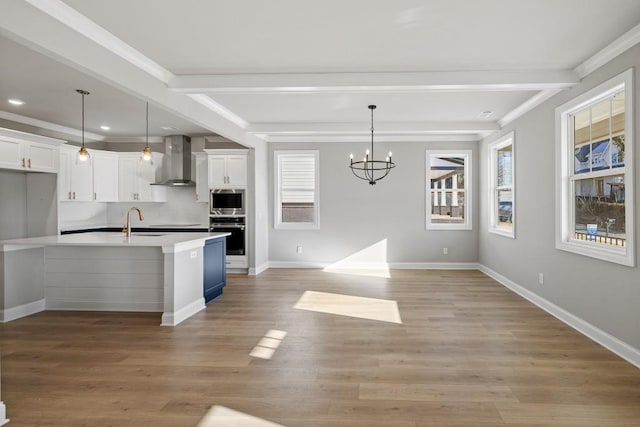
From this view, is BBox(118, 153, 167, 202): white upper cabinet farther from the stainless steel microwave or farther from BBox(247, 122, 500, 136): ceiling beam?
BBox(247, 122, 500, 136): ceiling beam

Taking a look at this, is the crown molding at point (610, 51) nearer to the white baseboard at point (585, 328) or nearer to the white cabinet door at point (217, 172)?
the white baseboard at point (585, 328)

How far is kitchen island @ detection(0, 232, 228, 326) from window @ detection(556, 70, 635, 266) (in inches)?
168

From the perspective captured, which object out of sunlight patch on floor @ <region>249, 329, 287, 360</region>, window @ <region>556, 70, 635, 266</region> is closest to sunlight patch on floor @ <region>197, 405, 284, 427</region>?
sunlight patch on floor @ <region>249, 329, 287, 360</region>

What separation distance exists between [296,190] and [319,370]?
17.1 feet

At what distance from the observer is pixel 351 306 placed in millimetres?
4926

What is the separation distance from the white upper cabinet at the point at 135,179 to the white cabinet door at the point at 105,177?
0.09 metres

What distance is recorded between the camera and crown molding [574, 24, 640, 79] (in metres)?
3.11

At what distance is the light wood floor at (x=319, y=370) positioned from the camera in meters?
2.37

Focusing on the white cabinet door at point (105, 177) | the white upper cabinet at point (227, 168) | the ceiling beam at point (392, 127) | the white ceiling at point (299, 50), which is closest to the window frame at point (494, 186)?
the ceiling beam at point (392, 127)

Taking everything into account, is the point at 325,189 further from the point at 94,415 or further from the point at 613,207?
the point at 94,415

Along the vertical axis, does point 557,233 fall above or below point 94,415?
above

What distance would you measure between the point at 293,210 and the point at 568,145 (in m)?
4.97

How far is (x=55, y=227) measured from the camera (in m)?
6.10

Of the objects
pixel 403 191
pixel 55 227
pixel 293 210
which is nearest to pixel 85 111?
pixel 55 227
